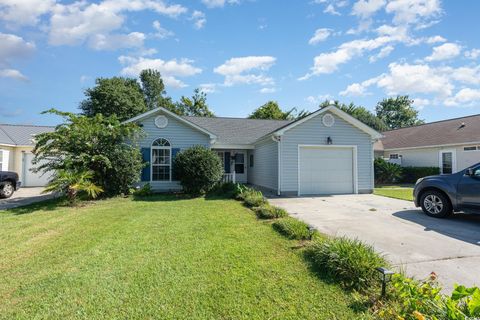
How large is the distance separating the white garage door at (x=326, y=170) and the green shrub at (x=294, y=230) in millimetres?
6608

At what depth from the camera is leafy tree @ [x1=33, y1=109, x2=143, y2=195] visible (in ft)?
34.4

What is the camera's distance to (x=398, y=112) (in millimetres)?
55625

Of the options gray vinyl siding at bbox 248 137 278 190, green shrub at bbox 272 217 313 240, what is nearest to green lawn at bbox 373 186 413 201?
gray vinyl siding at bbox 248 137 278 190

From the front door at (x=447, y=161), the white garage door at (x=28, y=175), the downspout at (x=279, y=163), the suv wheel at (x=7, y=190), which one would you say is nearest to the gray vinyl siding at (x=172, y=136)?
the downspout at (x=279, y=163)

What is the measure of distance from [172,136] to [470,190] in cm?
1178

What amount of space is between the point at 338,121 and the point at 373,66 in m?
4.83

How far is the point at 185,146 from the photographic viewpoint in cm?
1340

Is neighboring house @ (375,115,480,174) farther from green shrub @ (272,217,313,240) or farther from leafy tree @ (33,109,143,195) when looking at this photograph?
leafy tree @ (33,109,143,195)

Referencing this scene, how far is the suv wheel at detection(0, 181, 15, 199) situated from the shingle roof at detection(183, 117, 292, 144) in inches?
394

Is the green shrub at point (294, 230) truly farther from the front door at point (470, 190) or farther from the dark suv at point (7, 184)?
the dark suv at point (7, 184)

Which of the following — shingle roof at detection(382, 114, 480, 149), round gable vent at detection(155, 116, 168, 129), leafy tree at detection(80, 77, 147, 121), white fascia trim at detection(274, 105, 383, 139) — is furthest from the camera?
leafy tree at detection(80, 77, 147, 121)

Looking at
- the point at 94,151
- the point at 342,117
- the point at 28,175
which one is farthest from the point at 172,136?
Answer: the point at 28,175

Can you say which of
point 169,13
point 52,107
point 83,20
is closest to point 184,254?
point 169,13

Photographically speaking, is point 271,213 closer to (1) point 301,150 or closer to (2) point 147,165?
(1) point 301,150
